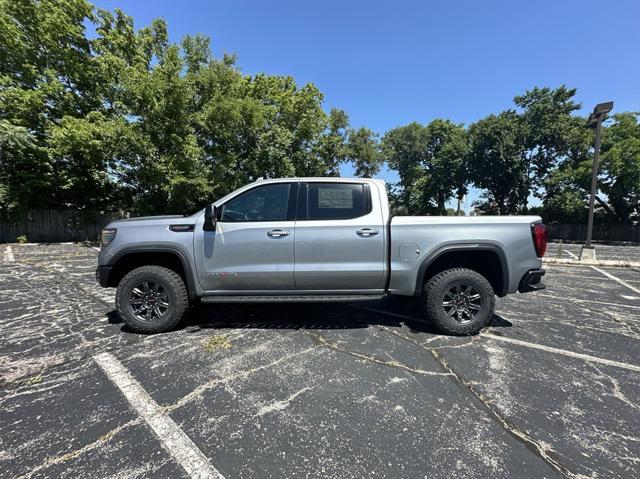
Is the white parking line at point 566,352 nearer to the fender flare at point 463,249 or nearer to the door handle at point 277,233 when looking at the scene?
the fender flare at point 463,249

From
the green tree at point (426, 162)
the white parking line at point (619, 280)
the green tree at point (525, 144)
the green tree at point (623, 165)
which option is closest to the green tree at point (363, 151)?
the green tree at point (426, 162)


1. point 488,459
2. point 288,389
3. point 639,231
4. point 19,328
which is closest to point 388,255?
point 288,389

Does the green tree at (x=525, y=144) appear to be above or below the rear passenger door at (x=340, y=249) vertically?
above

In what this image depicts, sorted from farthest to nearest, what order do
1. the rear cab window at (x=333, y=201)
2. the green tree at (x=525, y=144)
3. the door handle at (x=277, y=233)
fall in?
the green tree at (x=525, y=144)
the rear cab window at (x=333, y=201)
the door handle at (x=277, y=233)

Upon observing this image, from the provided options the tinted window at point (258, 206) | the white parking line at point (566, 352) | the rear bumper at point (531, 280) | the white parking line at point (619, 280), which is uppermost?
the tinted window at point (258, 206)

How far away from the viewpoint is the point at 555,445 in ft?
6.82

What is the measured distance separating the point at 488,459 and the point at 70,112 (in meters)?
21.2

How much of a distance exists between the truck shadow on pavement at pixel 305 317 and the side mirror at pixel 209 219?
1.42 m

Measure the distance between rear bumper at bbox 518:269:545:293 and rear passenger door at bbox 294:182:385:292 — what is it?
69.7 inches

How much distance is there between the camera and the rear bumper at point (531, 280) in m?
3.77

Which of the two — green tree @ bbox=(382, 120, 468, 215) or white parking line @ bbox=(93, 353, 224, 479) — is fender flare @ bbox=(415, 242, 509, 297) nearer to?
white parking line @ bbox=(93, 353, 224, 479)

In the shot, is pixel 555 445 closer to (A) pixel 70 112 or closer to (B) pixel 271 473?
(B) pixel 271 473

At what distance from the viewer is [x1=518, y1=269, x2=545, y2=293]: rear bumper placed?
3.77 m

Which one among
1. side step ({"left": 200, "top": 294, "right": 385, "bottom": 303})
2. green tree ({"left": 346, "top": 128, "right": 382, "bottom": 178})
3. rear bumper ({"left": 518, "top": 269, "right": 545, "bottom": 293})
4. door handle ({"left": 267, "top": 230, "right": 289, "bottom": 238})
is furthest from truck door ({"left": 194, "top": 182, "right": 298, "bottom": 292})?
green tree ({"left": 346, "top": 128, "right": 382, "bottom": 178})
